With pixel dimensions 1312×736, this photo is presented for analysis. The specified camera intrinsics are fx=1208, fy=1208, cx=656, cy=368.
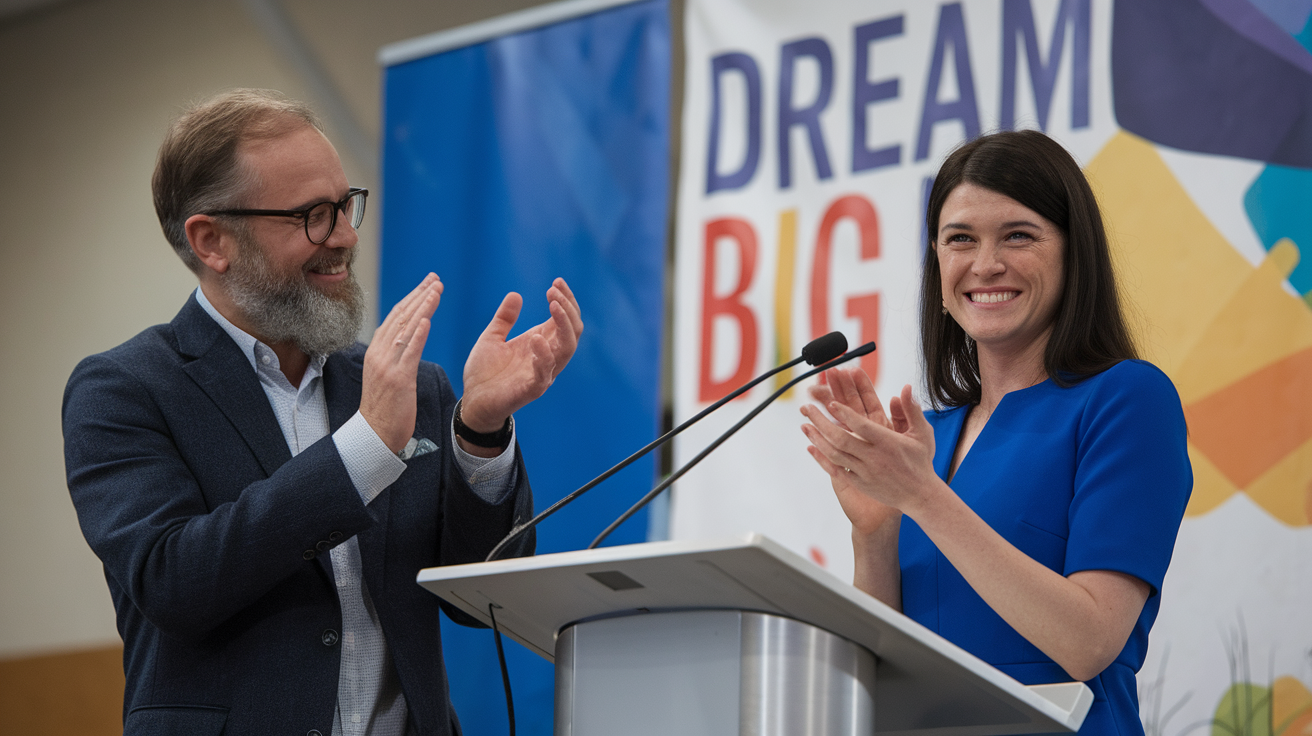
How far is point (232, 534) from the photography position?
1.53 meters

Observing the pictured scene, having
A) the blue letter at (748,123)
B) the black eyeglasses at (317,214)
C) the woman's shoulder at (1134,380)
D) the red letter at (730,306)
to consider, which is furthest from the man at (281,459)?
the blue letter at (748,123)

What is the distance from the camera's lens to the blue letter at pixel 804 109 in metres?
3.17

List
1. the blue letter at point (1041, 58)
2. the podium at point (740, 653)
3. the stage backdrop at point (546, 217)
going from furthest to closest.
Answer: the stage backdrop at point (546, 217), the blue letter at point (1041, 58), the podium at point (740, 653)

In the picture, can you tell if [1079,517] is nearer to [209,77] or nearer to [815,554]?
[815,554]

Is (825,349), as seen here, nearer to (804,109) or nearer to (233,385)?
(233,385)

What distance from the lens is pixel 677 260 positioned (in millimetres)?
3365

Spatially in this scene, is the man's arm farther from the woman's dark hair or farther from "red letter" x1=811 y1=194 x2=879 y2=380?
"red letter" x1=811 y1=194 x2=879 y2=380

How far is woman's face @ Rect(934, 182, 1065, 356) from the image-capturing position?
1.65m

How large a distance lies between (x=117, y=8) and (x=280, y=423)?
159 inches

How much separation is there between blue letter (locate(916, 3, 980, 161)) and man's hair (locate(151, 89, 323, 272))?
1616 mm

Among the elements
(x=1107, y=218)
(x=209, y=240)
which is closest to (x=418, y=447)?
(x=209, y=240)

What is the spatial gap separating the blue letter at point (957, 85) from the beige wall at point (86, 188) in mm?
1991

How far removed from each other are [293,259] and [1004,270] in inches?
42.0

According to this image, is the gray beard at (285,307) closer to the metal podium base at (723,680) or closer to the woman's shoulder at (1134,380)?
the metal podium base at (723,680)
